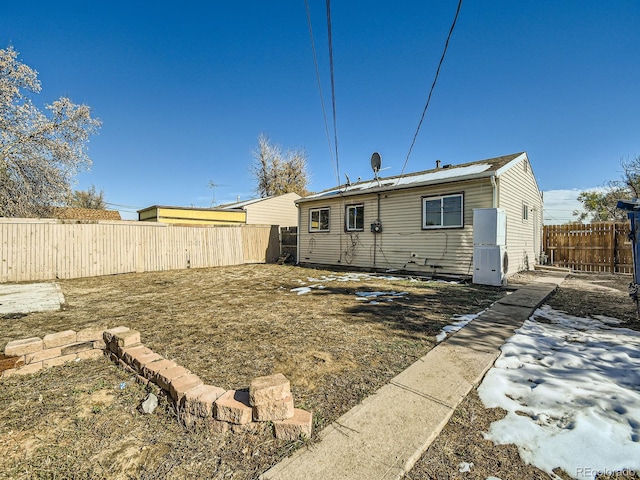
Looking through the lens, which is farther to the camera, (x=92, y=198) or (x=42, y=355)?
(x=92, y=198)

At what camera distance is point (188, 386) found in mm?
1832

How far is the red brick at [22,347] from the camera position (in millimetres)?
2270

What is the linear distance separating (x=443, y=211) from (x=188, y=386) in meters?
8.20

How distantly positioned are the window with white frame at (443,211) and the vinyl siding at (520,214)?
39.7 inches

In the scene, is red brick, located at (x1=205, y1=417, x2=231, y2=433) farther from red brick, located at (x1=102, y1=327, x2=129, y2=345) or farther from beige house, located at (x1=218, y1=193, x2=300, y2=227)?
beige house, located at (x1=218, y1=193, x2=300, y2=227)

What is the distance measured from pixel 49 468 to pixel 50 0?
1138cm

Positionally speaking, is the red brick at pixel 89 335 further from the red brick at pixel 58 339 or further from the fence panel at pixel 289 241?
the fence panel at pixel 289 241

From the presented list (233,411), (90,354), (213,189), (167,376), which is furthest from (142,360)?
Result: (213,189)

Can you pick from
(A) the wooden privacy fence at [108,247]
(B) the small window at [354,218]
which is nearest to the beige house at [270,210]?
(A) the wooden privacy fence at [108,247]

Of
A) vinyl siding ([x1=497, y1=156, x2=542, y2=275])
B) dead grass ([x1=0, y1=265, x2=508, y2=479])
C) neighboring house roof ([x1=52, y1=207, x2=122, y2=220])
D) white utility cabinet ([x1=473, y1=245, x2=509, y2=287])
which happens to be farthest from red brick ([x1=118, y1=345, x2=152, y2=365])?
neighboring house roof ([x1=52, y1=207, x2=122, y2=220])

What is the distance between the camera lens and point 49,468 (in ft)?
4.47

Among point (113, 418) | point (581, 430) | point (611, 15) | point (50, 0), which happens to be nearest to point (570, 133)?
point (611, 15)

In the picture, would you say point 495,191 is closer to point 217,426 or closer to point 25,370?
point 217,426

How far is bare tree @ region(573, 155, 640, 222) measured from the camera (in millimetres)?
13641
